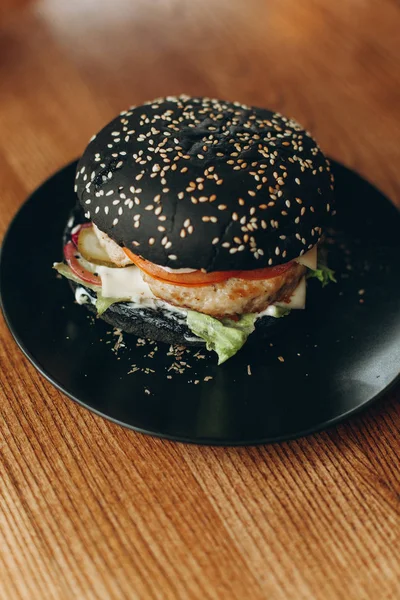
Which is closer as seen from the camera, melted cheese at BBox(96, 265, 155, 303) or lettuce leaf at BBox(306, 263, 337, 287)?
melted cheese at BBox(96, 265, 155, 303)

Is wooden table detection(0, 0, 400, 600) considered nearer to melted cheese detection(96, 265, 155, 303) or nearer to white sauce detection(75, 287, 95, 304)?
white sauce detection(75, 287, 95, 304)

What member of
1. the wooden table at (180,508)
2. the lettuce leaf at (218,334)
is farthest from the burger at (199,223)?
the wooden table at (180,508)

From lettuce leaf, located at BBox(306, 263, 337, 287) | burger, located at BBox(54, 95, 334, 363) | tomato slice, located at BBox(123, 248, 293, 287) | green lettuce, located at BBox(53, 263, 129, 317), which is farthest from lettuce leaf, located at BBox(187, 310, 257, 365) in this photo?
Answer: lettuce leaf, located at BBox(306, 263, 337, 287)

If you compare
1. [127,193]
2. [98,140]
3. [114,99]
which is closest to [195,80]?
[114,99]

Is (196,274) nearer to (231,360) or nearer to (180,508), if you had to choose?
(231,360)

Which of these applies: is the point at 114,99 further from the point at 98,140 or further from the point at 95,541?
the point at 95,541

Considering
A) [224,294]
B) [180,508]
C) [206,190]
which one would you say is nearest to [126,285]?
[224,294]
